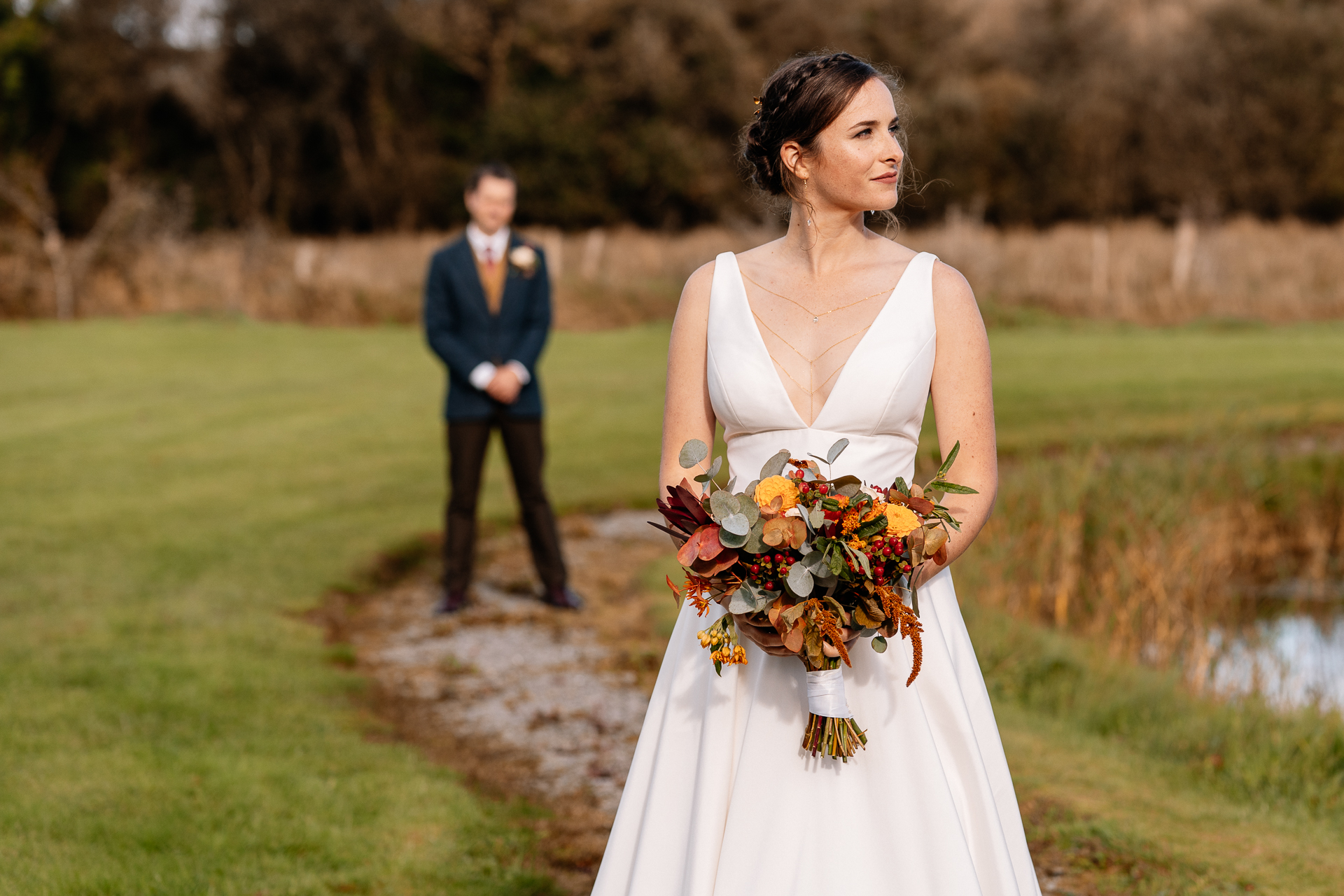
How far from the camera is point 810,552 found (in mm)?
2250

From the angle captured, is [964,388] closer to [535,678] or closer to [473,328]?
[535,678]

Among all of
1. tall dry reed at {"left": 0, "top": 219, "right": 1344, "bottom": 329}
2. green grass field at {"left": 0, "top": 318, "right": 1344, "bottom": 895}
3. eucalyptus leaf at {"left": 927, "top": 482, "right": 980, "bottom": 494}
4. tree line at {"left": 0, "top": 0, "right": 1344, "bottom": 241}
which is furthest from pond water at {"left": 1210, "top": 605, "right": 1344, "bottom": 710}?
tree line at {"left": 0, "top": 0, "right": 1344, "bottom": 241}

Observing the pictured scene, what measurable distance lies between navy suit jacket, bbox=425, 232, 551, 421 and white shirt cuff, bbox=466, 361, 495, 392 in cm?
6

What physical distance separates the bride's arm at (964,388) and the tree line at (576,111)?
33390mm

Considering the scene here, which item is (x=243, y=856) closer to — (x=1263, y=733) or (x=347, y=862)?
(x=347, y=862)

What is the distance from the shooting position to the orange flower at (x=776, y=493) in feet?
7.36

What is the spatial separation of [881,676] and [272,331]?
20.4 metres

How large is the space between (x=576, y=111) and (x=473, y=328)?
32.2 m

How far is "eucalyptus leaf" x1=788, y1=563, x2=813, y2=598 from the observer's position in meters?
2.22

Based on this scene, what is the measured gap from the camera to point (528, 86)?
3916cm

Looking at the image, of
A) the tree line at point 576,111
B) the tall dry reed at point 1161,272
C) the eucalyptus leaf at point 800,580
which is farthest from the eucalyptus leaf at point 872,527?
the tree line at point 576,111

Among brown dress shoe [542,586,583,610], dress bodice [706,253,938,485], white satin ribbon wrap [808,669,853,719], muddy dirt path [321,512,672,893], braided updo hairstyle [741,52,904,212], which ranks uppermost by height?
braided updo hairstyle [741,52,904,212]

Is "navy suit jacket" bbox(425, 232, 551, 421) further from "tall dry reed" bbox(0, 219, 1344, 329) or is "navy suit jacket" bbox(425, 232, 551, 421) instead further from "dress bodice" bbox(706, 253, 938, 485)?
"tall dry reed" bbox(0, 219, 1344, 329)

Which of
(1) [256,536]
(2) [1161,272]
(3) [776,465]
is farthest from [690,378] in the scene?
(2) [1161,272]
